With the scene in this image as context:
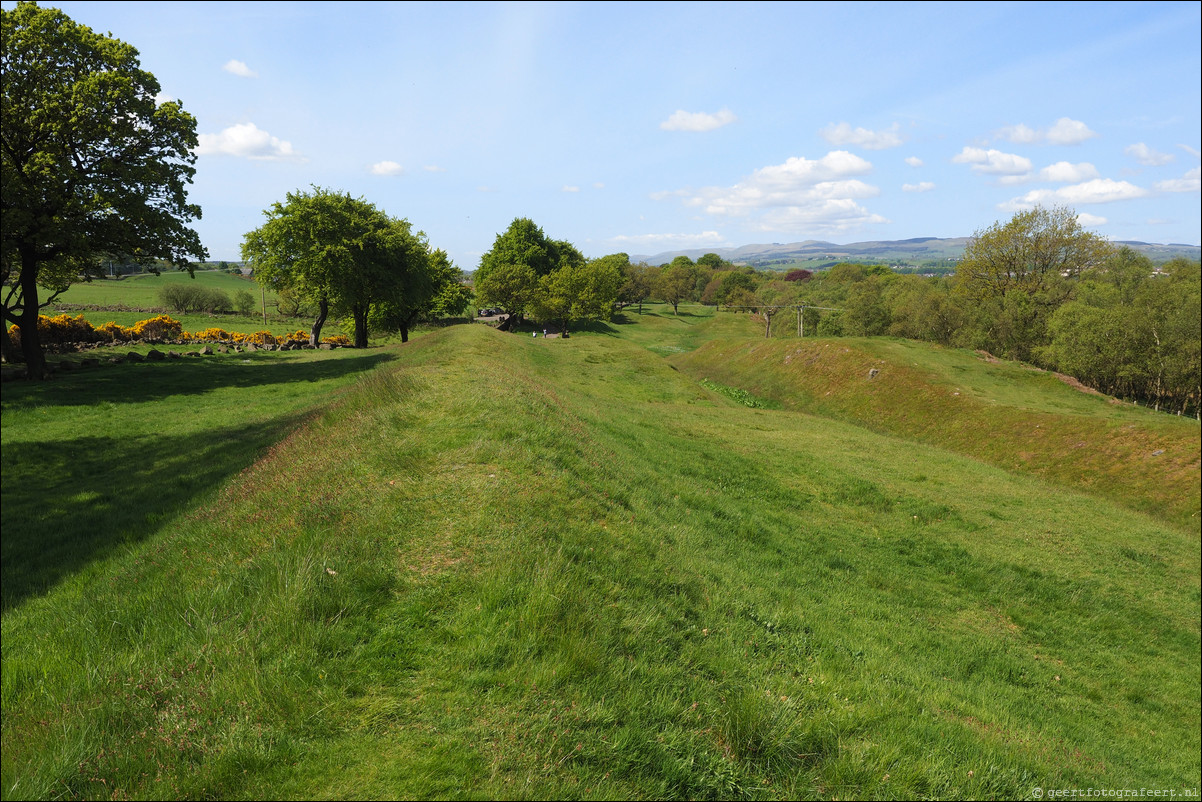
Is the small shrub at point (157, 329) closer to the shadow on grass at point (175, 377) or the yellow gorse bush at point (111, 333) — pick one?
the yellow gorse bush at point (111, 333)

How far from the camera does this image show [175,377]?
94.1 ft

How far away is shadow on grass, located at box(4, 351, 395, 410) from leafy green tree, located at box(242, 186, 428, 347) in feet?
31.3

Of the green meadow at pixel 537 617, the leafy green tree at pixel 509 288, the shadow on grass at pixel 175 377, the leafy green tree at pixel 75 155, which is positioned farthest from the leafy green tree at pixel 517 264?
the green meadow at pixel 537 617

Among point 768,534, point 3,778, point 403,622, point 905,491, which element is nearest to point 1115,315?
point 905,491

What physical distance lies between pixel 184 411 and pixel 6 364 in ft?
50.3

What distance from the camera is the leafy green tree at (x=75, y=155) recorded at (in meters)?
23.8

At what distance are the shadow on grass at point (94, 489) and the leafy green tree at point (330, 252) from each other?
29291mm

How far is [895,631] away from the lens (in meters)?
10.8

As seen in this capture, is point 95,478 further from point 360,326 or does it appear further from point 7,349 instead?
point 360,326

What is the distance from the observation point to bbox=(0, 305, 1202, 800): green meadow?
4.66 m

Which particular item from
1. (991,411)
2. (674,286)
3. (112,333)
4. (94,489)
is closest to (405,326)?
(112,333)

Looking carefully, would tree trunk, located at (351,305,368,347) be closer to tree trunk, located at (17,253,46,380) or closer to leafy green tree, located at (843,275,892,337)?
tree trunk, located at (17,253,46,380)

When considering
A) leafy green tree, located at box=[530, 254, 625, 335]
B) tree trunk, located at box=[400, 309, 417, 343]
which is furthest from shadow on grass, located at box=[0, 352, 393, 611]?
leafy green tree, located at box=[530, 254, 625, 335]

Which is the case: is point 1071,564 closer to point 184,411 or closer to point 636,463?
point 636,463
